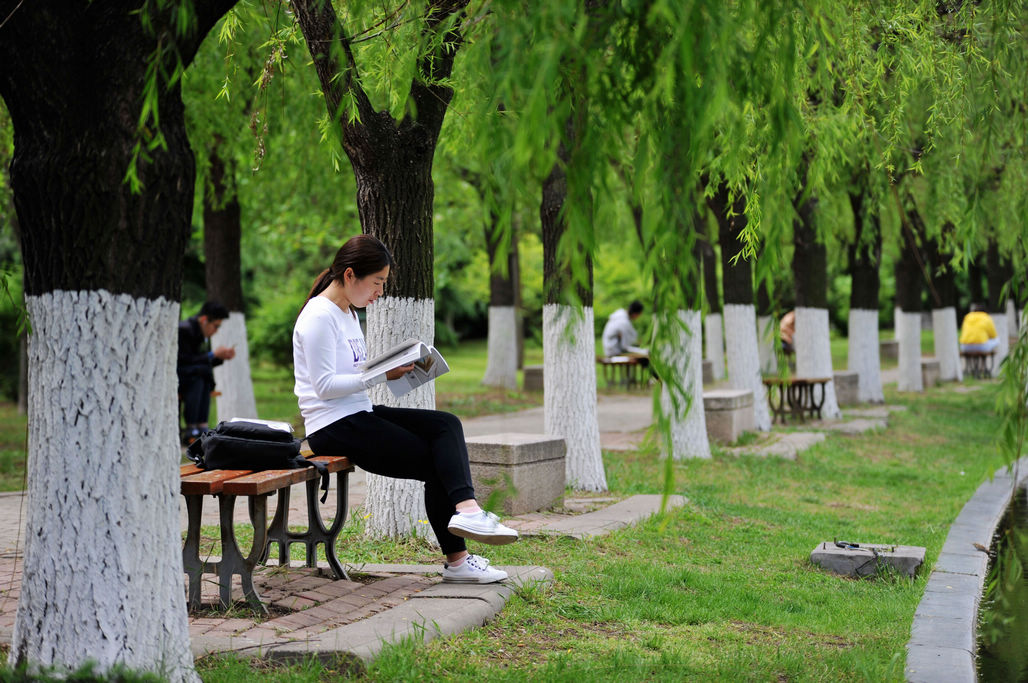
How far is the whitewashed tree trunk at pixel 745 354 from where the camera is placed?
14484mm

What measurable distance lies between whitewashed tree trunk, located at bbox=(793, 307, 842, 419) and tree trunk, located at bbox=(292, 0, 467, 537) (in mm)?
11442

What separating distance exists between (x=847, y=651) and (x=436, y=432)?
2.25 m

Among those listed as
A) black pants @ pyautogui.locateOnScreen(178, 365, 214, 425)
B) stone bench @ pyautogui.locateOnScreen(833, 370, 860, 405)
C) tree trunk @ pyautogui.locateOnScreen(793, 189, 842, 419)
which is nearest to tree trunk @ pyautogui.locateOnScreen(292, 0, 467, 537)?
black pants @ pyautogui.locateOnScreen(178, 365, 214, 425)

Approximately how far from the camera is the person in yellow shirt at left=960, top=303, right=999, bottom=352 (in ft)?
94.8

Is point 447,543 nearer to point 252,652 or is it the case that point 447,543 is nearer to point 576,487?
point 252,652

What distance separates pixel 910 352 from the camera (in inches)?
926

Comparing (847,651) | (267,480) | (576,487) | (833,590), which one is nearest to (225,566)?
(267,480)

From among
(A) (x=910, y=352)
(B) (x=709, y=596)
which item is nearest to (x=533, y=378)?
(A) (x=910, y=352)

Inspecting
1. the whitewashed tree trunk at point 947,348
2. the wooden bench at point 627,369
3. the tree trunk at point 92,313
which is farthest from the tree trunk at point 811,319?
the tree trunk at point 92,313

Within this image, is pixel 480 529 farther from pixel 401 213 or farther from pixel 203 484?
pixel 401 213

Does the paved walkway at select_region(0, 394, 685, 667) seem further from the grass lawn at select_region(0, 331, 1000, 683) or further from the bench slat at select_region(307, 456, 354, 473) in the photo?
the bench slat at select_region(307, 456, 354, 473)

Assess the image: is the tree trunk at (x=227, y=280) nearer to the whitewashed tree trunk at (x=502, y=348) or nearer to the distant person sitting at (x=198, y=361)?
the distant person sitting at (x=198, y=361)

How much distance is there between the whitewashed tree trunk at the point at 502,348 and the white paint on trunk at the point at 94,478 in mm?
18385

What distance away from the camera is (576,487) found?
9.96m
